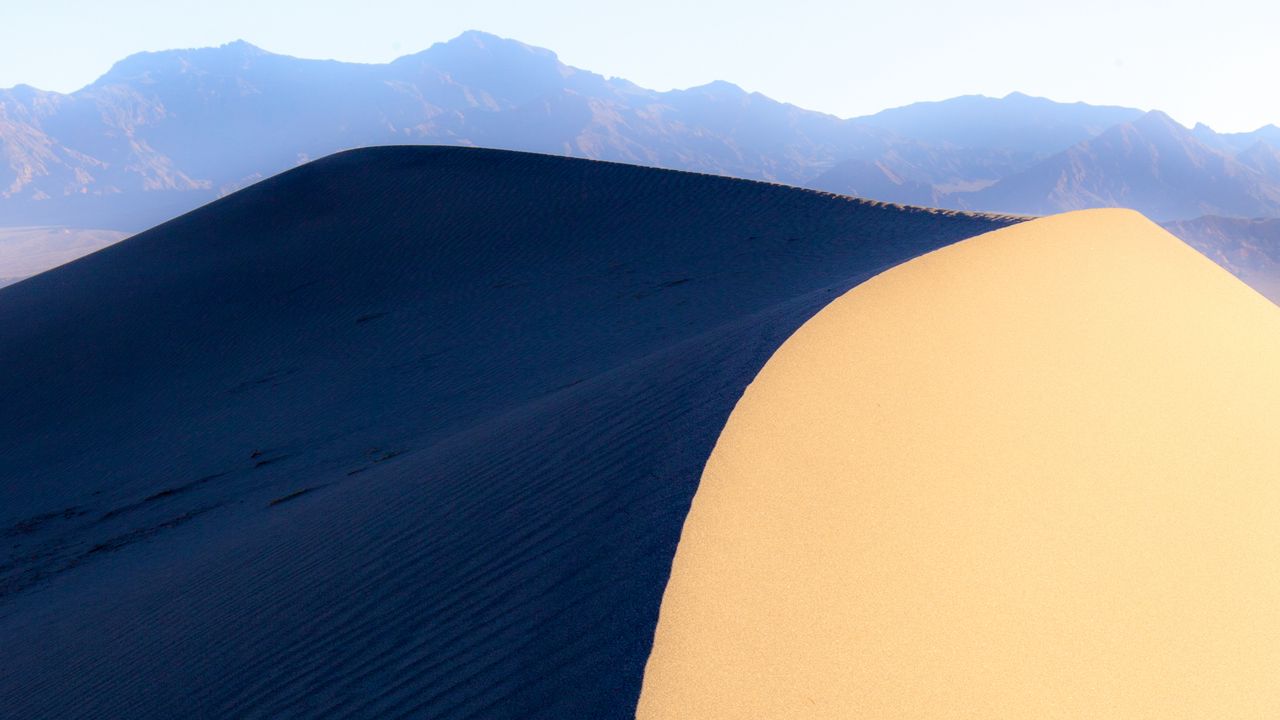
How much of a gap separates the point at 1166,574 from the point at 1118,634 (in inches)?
21.8

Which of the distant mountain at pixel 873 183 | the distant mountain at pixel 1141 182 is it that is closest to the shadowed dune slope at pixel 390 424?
→ the distant mountain at pixel 873 183

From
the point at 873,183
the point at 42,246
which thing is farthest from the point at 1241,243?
the point at 42,246

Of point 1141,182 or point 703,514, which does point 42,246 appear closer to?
point 703,514

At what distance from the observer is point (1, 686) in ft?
16.8

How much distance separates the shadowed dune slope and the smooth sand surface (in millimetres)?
286

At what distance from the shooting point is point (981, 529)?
3.48m

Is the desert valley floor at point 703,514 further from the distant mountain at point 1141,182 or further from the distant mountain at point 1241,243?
the distant mountain at point 1141,182

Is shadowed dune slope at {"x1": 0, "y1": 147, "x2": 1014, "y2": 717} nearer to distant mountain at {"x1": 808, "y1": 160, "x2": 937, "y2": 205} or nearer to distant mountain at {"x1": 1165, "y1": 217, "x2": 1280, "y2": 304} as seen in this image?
distant mountain at {"x1": 1165, "y1": 217, "x2": 1280, "y2": 304}

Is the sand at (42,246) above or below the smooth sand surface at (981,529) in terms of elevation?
above

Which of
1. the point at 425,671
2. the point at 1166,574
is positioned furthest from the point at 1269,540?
the point at 425,671

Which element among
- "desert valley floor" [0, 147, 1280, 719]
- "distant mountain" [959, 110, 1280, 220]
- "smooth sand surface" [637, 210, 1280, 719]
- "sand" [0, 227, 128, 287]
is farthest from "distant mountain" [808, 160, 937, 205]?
"smooth sand surface" [637, 210, 1280, 719]

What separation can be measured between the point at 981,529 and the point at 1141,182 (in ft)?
608

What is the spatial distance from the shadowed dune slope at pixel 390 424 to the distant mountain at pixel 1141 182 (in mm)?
143108

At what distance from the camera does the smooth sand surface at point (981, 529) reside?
273cm
